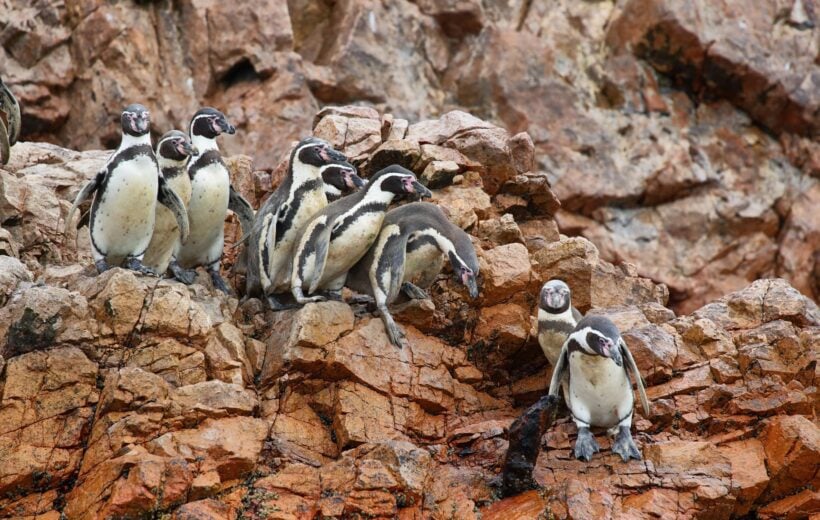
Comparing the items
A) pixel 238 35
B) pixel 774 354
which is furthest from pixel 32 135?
pixel 774 354

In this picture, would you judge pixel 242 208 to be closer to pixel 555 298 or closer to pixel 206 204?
pixel 206 204

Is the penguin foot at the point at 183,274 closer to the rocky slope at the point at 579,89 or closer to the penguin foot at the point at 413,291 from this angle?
the penguin foot at the point at 413,291

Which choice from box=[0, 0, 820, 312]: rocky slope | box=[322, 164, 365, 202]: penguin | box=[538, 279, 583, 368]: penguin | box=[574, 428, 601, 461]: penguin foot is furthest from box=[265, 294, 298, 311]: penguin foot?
box=[0, 0, 820, 312]: rocky slope

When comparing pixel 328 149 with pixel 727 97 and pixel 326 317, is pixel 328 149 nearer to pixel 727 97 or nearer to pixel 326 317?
pixel 326 317

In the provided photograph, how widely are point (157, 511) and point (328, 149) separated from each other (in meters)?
4.79

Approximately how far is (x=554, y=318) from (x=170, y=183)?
4.26 meters

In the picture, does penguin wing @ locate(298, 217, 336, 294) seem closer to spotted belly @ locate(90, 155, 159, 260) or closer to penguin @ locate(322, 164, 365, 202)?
penguin @ locate(322, 164, 365, 202)

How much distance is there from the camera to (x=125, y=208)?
12.5 m

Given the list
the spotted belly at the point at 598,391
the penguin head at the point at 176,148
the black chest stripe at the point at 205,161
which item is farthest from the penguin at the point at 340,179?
the spotted belly at the point at 598,391

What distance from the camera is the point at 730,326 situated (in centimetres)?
1348

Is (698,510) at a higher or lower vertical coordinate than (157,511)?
higher

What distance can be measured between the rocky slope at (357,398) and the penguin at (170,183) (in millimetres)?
563

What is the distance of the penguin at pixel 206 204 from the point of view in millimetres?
13383

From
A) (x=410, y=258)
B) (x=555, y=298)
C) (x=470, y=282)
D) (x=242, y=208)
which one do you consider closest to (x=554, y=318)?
(x=555, y=298)
